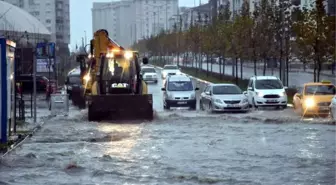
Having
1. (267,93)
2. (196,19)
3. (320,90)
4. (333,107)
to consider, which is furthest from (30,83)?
(196,19)

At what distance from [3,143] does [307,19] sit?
89.0 feet

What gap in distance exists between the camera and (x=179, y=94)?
4097 cm

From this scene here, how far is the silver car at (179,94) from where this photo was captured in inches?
1604

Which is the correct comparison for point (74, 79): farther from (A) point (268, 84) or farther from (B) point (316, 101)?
(B) point (316, 101)

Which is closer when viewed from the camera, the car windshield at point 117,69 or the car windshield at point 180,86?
the car windshield at point 117,69

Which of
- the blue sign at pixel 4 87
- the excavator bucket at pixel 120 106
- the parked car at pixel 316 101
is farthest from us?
the parked car at pixel 316 101

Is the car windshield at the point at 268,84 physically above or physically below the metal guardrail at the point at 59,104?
above

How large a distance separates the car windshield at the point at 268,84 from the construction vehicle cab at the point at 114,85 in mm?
7913

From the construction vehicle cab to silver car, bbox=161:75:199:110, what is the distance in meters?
5.00

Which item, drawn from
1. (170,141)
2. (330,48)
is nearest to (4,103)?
(170,141)

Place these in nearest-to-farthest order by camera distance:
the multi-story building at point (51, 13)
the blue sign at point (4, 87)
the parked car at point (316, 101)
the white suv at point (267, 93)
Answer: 1. the blue sign at point (4, 87)
2. the parked car at point (316, 101)
3. the white suv at point (267, 93)
4. the multi-story building at point (51, 13)

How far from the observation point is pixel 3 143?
20.1 meters

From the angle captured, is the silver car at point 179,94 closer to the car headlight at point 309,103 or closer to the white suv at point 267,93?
the white suv at point 267,93

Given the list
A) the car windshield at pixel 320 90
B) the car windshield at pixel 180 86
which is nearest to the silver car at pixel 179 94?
the car windshield at pixel 180 86
